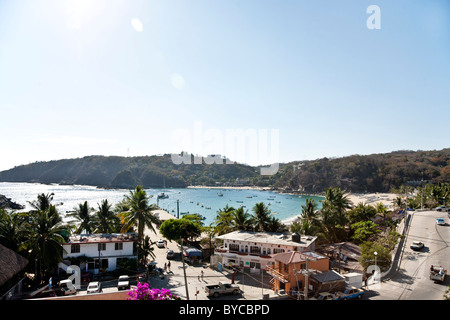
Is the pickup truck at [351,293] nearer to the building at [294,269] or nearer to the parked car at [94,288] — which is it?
the building at [294,269]

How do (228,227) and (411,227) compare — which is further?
(411,227)

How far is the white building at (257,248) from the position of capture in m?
28.6

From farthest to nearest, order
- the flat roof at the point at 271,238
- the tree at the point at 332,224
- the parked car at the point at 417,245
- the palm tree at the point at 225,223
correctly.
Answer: the tree at the point at 332,224, the palm tree at the point at 225,223, the parked car at the point at 417,245, the flat roof at the point at 271,238

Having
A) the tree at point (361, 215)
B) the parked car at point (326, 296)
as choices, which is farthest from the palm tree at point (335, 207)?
the parked car at point (326, 296)

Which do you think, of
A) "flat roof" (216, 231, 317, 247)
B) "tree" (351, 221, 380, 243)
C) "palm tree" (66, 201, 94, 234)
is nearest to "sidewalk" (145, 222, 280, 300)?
"flat roof" (216, 231, 317, 247)

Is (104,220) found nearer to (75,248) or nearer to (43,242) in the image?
(75,248)

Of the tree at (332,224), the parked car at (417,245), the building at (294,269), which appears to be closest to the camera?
the building at (294,269)

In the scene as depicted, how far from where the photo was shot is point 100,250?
2856 cm

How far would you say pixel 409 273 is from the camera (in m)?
25.1

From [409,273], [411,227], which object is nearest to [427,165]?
[411,227]

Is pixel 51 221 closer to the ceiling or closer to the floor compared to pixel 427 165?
closer to the floor

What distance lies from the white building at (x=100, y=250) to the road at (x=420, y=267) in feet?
74.0
